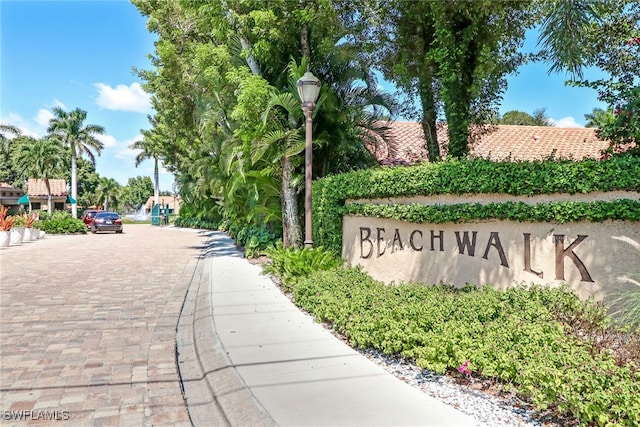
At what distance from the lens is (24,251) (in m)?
17.5

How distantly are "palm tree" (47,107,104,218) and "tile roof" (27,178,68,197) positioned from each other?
10.7 meters

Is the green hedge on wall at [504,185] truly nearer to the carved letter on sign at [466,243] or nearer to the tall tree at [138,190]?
the carved letter on sign at [466,243]

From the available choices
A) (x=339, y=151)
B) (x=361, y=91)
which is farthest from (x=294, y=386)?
(x=361, y=91)

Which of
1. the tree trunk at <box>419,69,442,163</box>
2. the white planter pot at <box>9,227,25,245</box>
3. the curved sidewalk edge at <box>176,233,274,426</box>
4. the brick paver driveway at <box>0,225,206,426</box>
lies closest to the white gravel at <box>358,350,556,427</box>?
the curved sidewalk edge at <box>176,233,274,426</box>

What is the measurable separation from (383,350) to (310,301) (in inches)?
92.9

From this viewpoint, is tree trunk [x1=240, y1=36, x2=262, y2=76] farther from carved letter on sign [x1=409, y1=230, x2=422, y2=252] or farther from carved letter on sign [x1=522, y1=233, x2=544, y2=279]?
carved letter on sign [x1=522, y1=233, x2=544, y2=279]

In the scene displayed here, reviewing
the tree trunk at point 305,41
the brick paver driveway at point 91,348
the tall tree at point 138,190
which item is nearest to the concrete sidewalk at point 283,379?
the brick paver driveway at point 91,348

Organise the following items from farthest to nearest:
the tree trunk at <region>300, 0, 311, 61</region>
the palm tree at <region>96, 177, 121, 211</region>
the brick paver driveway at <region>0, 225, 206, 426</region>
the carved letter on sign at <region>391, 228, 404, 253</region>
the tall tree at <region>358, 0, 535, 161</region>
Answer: the palm tree at <region>96, 177, 121, 211</region> → the tree trunk at <region>300, 0, 311, 61</region> → the tall tree at <region>358, 0, 535, 161</region> → the carved letter on sign at <region>391, 228, 404, 253</region> → the brick paver driveway at <region>0, 225, 206, 426</region>

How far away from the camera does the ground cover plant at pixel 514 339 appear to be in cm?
317

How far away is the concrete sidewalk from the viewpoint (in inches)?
135

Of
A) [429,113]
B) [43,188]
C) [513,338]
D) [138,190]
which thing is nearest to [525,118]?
[429,113]

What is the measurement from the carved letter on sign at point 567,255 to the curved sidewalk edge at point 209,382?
428 centimetres

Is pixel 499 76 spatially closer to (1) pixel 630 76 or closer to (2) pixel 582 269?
(1) pixel 630 76

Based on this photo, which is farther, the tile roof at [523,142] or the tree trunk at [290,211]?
the tile roof at [523,142]
